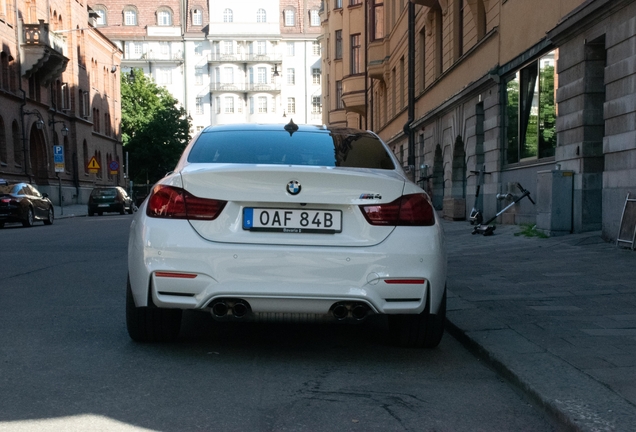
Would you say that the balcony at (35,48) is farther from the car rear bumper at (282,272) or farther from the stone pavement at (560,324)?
the car rear bumper at (282,272)

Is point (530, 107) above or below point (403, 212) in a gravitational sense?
above

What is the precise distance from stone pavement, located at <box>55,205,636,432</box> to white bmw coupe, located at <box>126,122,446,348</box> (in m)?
0.79

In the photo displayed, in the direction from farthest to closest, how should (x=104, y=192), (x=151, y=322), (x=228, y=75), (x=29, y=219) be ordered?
1. (x=228, y=75)
2. (x=104, y=192)
3. (x=29, y=219)
4. (x=151, y=322)

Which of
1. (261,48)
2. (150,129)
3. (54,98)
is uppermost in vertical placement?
(261,48)

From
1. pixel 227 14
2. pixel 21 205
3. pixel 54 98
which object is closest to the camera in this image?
pixel 21 205

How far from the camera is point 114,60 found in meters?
68.6

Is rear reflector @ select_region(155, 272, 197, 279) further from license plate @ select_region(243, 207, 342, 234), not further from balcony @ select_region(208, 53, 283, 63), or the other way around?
balcony @ select_region(208, 53, 283, 63)

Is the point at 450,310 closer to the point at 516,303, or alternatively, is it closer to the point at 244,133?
the point at 516,303

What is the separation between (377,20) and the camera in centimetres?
3984

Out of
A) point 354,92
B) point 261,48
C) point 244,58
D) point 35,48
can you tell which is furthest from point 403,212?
point 261,48

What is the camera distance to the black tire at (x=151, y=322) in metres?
5.34

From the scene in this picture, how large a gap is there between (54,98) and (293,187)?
50576 millimetres

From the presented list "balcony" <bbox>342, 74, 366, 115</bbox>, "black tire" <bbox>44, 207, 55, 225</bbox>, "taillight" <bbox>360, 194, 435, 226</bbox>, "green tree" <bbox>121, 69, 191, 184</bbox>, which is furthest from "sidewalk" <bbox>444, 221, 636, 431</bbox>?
"green tree" <bbox>121, 69, 191, 184</bbox>

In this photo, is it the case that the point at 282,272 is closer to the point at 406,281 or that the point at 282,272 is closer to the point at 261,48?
the point at 406,281
